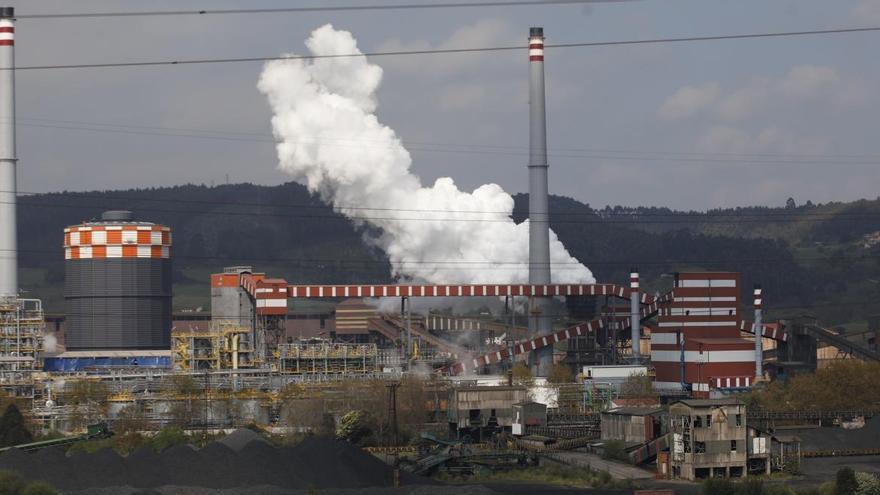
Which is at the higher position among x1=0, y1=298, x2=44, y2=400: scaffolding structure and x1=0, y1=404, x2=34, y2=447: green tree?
x1=0, y1=298, x2=44, y2=400: scaffolding structure

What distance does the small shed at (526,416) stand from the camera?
72375 millimetres

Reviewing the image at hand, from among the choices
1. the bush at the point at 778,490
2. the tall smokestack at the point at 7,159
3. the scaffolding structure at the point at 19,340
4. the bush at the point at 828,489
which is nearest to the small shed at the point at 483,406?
the bush at the point at 778,490

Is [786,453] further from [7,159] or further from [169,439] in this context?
[7,159]

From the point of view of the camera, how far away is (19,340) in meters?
90.1

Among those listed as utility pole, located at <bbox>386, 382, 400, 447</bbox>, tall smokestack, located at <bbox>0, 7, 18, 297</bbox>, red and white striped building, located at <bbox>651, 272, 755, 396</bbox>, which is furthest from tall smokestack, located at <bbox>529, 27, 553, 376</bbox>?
tall smokestack, located at <bbox>0, 7, 18, 297</bbox>

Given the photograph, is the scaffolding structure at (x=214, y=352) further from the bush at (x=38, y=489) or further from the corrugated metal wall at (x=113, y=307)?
the bush at (x=38, y=489)

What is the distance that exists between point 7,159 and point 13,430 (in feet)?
106

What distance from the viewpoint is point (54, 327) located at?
429 feet

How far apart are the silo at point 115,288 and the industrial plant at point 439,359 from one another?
114 millimetres

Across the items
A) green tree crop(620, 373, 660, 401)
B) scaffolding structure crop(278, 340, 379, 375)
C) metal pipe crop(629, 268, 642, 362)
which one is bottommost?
green tree crop(620, 373, 660, 401)

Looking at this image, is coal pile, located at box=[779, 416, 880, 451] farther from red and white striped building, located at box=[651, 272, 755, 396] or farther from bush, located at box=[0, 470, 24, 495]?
bush, located at box=[0, 470, 24, 495]

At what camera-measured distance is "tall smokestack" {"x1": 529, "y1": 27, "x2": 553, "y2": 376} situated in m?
101

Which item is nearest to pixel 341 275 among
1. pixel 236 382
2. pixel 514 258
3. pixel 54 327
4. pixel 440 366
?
pixel 54 327

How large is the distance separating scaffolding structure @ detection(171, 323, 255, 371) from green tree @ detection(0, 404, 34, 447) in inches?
935
